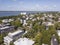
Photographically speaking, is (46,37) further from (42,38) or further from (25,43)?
(25,43)

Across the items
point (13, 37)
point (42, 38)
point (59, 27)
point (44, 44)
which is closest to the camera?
point (44, 44)

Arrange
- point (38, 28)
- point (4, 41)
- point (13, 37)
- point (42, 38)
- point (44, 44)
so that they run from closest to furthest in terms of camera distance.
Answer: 1. point (44, 44)
2. point (42, 38)
3. point (4, 41)
4. point (13, 37)
5. point (38, 28)

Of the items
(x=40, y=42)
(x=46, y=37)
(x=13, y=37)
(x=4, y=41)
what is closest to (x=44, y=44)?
(x=40, y=42)

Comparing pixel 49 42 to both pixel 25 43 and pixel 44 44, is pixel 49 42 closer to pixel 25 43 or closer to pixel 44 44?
pixel 44 44


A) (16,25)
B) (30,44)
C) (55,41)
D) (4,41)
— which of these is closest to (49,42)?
(55,41)

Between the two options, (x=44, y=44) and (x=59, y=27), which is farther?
(x=59, y=27)

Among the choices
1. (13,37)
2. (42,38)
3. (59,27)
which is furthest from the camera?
(59,27)

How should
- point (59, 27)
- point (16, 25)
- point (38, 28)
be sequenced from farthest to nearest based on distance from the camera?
point (16, 25), point (59, 27), point (38, 28)

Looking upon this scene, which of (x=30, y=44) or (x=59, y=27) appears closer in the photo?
(x=30, y=44)
